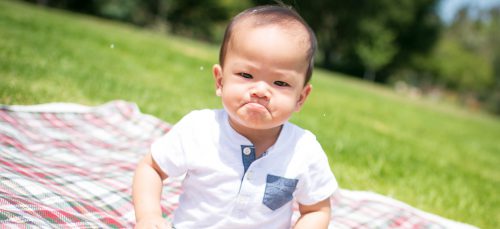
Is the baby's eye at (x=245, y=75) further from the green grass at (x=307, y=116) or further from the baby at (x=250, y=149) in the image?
the green grass at (x=307, y=116)

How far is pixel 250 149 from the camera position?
1.72 m

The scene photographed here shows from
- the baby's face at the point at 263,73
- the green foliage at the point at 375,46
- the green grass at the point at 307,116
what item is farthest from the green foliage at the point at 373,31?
the baby's face at the point at 263,73

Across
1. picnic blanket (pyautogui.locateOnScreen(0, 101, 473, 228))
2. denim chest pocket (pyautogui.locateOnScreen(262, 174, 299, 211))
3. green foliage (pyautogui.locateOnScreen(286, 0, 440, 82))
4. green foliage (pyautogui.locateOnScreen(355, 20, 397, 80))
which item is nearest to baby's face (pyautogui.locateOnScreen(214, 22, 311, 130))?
denim chest pocket (pyautogui.locateOnScreen(262, 174, 299, 211))

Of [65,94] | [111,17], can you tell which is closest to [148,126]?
[65,94]

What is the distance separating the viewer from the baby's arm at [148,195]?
1.61 m

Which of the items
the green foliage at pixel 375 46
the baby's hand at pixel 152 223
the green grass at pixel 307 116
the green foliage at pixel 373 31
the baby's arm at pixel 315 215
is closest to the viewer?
the baby's hand at pixel 152 223

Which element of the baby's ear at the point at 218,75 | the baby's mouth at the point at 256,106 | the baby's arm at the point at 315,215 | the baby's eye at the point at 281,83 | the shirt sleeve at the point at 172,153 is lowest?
the baby's arm at the point at 315,215

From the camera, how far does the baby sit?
1623 mm

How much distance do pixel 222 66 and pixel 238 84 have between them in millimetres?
160

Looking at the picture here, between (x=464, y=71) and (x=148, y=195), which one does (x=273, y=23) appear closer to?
(x=148, y=195)

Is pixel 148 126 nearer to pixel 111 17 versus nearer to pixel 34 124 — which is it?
pixel 34 124

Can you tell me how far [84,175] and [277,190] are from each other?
1309mm

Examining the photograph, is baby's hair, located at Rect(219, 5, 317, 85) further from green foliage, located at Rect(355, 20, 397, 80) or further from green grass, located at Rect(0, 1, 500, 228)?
green foliage, located at Rect(355, 20, 397, 80)

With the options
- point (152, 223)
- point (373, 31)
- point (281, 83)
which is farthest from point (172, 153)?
point (373, 31)
